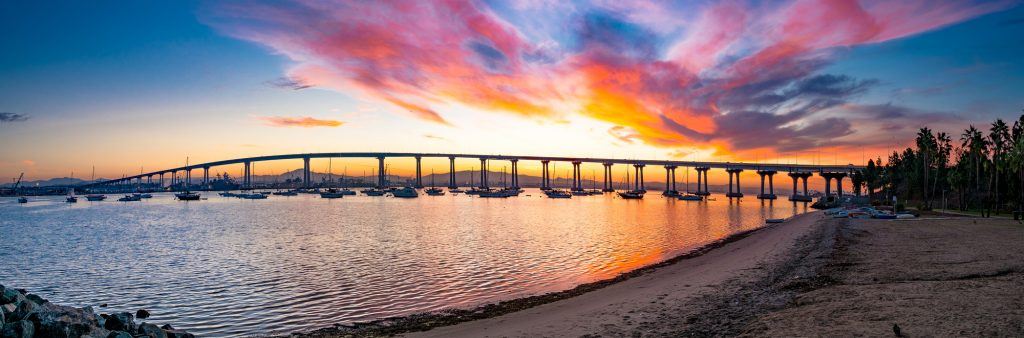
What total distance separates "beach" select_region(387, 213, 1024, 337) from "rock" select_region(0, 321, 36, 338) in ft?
25.4

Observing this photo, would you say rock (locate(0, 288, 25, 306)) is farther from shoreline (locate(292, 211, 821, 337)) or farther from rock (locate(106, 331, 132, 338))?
shoreline (locate(292, 211, 821, 337))

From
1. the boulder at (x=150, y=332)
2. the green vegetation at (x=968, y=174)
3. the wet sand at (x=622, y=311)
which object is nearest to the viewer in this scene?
the boulder at (x=150, y=332)

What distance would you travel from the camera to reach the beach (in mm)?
10516

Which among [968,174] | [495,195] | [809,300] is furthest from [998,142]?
[495,195]

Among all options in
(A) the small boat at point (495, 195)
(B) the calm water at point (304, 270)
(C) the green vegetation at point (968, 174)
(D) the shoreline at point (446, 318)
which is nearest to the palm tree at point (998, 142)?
(C) the green vegetation at point (968, 174)

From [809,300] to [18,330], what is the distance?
59.0 feet

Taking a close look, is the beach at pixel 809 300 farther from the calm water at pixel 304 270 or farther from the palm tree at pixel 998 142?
the palm tree at pixel 998 142

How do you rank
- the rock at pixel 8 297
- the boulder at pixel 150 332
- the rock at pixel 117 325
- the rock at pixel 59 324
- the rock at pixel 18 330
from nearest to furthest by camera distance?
1. the rock at pixel 18 330
2. the rock at pixel 59 324
3. the boulder at pixel 150 332
4. the rock at pixel 117 325
5. the rock at pixel 8 297

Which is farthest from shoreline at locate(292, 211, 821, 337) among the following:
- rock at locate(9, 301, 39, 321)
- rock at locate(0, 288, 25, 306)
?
rock at locate(0, 288, 25, 306)

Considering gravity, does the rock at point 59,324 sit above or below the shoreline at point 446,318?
above

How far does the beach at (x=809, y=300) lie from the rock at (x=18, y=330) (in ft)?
25.4

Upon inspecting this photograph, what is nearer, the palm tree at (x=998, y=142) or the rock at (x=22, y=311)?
the rock at (x=22, y=311)

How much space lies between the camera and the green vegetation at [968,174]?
187 feet

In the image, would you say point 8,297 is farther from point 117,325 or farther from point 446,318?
point 446,318
